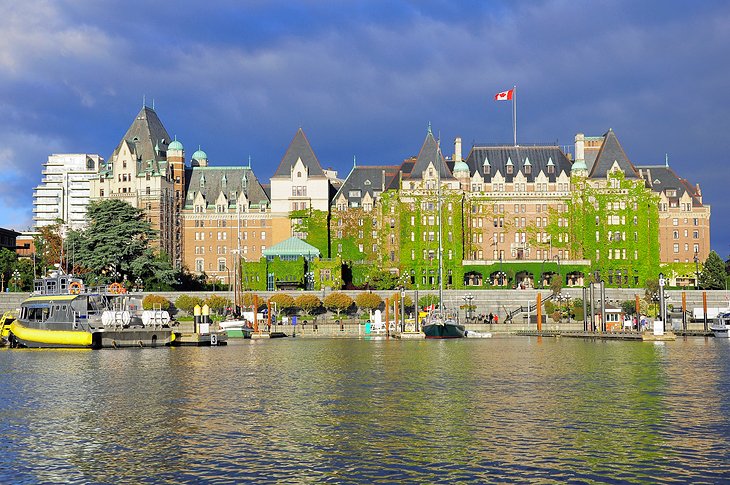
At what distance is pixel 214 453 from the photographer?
31.9m

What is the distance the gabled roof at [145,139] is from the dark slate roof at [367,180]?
33052 mm

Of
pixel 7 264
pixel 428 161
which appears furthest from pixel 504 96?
pixel 7 264

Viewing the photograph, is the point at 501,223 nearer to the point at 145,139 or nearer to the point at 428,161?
the point at 428,161

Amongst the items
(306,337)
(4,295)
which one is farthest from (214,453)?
(4,295)

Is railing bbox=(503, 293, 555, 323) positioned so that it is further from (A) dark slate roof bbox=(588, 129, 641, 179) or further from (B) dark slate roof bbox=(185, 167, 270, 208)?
(B) dark slate roof bbox=(185, 167, 270, 208)

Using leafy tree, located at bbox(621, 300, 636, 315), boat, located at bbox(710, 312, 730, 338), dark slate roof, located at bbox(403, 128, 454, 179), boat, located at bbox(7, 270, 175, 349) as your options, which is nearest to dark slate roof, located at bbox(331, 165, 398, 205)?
dark slate roof, located at bbox(403, 128, 454, 179)

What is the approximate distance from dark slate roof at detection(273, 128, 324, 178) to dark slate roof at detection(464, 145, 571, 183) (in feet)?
82.2

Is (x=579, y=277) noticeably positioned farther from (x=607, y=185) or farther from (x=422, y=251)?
(x=422, y=251)

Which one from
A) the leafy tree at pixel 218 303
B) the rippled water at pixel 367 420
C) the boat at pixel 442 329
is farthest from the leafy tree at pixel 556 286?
the rippled water at pixel 367 420

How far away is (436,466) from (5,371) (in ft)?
133

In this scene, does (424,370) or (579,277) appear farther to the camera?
(579,277)

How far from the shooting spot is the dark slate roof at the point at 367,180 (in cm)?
15962

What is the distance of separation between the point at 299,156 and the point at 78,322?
80100mm

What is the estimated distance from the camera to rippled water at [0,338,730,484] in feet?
96.2
